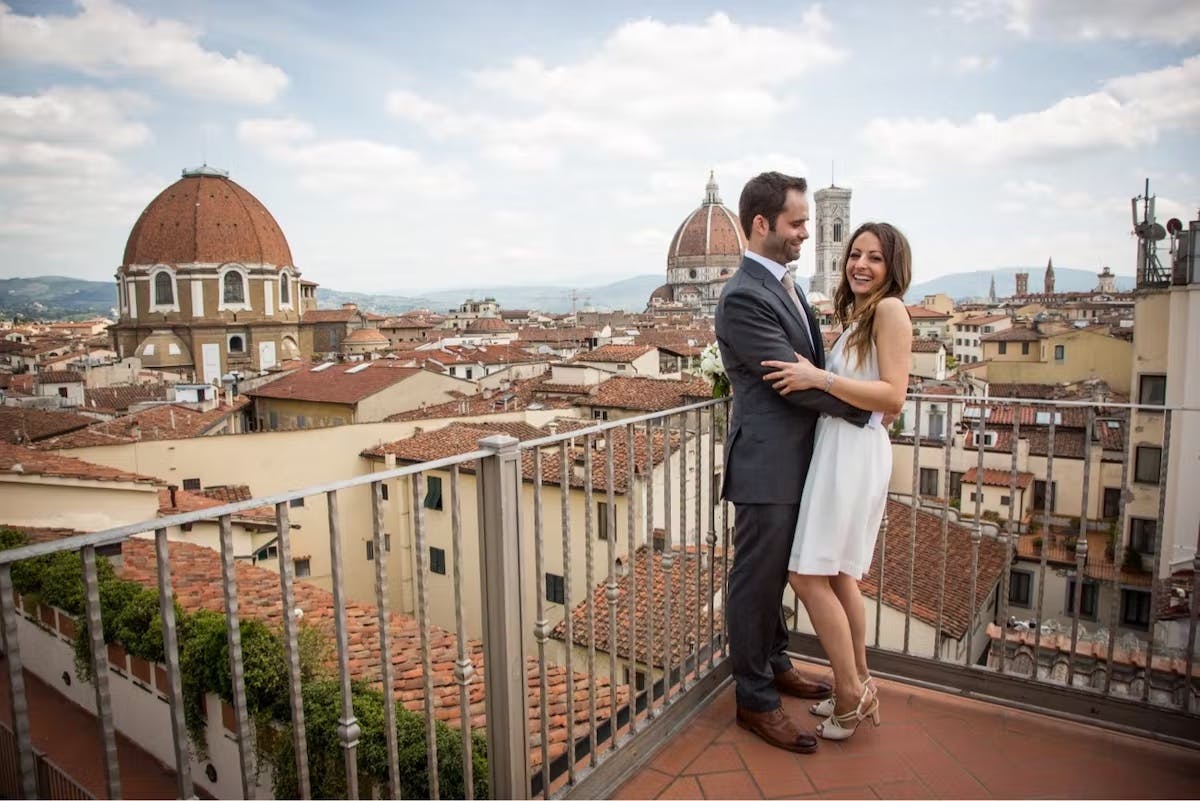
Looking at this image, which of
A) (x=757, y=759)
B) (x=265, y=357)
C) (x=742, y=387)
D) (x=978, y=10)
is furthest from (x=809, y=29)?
(x=265, y=357)

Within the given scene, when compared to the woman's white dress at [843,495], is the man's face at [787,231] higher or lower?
higher

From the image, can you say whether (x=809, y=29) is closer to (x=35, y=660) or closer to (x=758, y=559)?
(x=758, y=559)

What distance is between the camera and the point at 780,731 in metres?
2.88

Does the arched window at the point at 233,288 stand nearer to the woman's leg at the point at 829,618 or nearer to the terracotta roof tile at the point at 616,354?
the terracotta roof tile at the point at 616,354

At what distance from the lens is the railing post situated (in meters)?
2.12

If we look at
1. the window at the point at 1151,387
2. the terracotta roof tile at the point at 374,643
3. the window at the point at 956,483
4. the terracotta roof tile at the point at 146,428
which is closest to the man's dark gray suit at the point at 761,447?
the terracotta roof tile at the point at 374,643

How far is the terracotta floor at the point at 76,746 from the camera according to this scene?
4.83 metres

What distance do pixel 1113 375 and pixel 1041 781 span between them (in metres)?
33.6

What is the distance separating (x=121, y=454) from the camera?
1590 centimetres

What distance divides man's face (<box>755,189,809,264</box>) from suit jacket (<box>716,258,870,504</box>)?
8 cm

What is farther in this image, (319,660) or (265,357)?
(265,357)

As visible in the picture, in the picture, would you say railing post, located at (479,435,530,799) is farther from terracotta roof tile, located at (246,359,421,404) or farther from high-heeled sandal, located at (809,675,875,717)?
terracotta roof tile, located at (246,359,421,404)

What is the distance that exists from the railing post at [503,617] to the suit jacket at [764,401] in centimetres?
95

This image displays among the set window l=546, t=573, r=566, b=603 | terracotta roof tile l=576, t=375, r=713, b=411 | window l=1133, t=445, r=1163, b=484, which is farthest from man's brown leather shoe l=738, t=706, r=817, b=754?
window l=1133, t=445, r=1163, b=484
